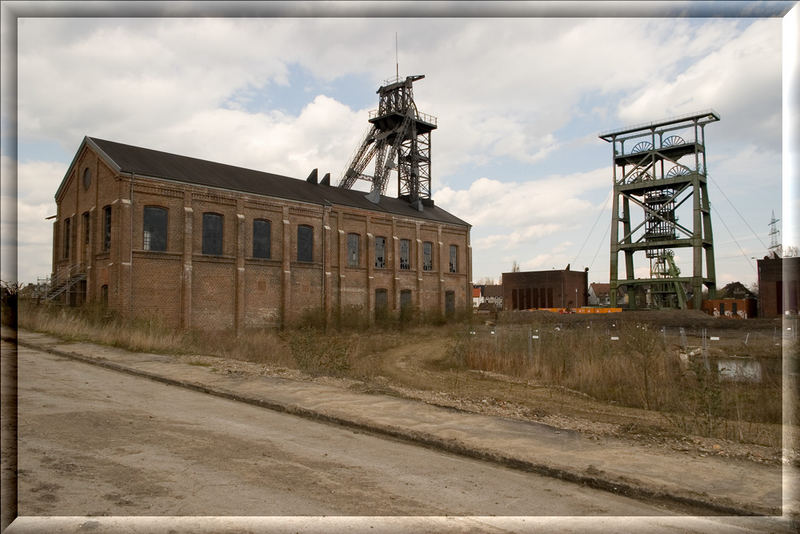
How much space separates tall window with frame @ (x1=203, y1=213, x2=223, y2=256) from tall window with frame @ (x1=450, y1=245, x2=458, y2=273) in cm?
1940

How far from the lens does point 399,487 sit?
4.67 m

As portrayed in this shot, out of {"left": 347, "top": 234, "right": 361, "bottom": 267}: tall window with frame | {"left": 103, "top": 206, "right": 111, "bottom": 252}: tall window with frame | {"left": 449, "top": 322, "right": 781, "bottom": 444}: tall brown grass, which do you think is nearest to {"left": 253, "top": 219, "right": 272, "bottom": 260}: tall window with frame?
{"left": 347, "top": 234, "right": 361, "bottom": 267}: tall window with frame

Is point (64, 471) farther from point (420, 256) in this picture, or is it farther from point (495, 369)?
point (420, 256)

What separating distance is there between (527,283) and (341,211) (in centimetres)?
2560

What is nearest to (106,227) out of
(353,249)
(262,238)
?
(262,238)

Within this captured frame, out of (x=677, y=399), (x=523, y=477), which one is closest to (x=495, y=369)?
(x=677, y=399)

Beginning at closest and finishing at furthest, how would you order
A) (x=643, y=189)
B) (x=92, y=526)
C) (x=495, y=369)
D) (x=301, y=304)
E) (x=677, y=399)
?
1. (x=92, y=526)
2. (x=677, y=399)
3. (x=495, y=369)
4. (x=301, y=304)
5. (x=643, y=189)

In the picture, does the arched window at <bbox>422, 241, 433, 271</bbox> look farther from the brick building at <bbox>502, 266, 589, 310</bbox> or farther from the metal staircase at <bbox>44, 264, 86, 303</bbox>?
the metal staircase at <bbox>44, 264, 86, 303</bbox>

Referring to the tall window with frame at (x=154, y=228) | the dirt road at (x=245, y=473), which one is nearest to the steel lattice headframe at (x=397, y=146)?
the tall window with frame at (x=154, y=228)

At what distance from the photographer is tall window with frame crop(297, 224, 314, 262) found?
101 feet

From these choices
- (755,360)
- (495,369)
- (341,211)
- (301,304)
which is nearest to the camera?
(755,360)

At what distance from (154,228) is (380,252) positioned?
50.0ft

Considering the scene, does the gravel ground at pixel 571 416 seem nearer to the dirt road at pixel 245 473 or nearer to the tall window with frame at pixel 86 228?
the dirt road at pixel 245 473

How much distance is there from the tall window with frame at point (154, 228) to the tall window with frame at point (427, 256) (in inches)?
750
